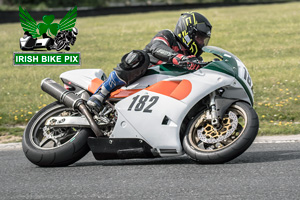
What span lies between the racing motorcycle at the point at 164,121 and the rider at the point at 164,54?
0.12m

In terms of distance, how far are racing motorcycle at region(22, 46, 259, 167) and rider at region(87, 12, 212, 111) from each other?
0.39 feet

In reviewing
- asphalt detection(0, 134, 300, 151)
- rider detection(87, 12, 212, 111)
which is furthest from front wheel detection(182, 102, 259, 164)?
asphalt detection(0, 134, 300, 151)

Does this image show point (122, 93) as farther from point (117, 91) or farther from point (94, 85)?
point (94, 85)

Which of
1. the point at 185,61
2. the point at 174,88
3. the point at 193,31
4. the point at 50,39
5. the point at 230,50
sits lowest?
the point at 50,39

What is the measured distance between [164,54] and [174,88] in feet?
1.24

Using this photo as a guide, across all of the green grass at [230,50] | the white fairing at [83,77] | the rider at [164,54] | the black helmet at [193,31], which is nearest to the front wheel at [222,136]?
the rider at [164,54]

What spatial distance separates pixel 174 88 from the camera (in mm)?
6277

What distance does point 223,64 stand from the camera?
20.6 feet

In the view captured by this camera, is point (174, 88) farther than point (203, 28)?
No

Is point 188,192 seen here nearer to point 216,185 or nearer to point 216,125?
point 216,185

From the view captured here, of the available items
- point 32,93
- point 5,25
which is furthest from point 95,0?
point 32,93

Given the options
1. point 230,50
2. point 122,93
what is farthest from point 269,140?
point 230,50

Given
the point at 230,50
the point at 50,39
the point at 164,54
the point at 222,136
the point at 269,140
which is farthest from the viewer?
the point at 50,39

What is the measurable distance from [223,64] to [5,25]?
25.4m
